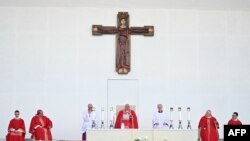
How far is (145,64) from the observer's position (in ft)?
49.7

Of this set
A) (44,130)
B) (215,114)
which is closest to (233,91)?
(215,114)

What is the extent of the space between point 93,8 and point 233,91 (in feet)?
18.8

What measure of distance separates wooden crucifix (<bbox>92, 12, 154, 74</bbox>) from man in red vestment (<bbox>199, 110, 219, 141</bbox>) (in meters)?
3.34

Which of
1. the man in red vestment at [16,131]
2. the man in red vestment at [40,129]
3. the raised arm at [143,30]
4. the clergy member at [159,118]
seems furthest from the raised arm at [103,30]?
the man in red vestment at [16,131]

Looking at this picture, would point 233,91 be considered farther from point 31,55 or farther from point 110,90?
point 31,55

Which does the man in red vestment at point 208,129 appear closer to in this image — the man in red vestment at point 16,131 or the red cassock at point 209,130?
the red cassock at point 209,130

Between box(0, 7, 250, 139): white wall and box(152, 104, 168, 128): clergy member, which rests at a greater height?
box(0, 7, 250, 139): white wall

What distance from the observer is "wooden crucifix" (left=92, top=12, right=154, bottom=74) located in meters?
15.0

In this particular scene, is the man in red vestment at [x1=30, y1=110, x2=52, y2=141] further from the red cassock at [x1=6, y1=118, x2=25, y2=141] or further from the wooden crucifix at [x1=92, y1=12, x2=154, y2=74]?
the wooden crucifix at [x1=92, y1=12, x2=154, y2=74]

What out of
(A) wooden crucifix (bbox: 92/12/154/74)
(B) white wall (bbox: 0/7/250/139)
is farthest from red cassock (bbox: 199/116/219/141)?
(A) wooden crucifix (bbox: 92/12/154/74)

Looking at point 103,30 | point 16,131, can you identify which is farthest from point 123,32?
point 16,131

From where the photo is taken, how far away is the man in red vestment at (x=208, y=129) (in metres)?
12.9

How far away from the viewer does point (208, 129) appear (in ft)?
42.9

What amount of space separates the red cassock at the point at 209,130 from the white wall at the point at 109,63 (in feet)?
5.90
